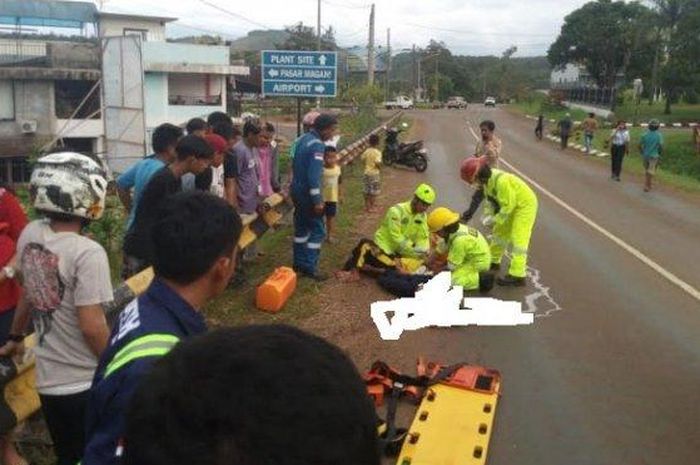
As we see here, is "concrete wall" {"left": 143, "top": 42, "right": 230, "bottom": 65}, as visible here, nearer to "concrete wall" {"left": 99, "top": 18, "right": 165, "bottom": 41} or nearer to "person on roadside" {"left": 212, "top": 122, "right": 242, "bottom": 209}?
"concrete wall" {"left": 99, "top": 18, "right": 165, "bottom": 41}

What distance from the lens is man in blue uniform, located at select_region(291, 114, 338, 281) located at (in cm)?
795

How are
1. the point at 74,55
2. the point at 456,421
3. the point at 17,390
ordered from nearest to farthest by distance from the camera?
the point at 17,390 < the point at 456,421 < the point at 74,55

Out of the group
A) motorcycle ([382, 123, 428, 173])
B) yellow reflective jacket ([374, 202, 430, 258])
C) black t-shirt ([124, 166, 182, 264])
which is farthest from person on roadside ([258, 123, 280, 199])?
motorcycle ([382, 123, 428, 173])

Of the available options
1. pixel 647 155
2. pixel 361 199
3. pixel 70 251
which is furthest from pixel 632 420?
pixel 647 155

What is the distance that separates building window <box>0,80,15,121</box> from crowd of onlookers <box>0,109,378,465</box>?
29.9 m

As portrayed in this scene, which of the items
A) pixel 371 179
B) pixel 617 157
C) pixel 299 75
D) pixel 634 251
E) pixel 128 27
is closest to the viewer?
pixel 634 251

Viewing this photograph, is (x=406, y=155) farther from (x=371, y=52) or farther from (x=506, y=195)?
(x=371, y=52)

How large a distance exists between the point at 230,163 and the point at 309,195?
3.15 feet

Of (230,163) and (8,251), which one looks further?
(230,163)

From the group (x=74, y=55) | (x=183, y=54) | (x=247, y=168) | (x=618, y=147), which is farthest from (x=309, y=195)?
(x=183, y=54)

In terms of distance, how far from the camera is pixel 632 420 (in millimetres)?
4910

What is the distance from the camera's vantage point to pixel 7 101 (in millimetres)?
31484

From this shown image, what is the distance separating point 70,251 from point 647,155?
17125 mm

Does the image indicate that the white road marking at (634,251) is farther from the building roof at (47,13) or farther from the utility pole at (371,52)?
the building roof at (47,13)
